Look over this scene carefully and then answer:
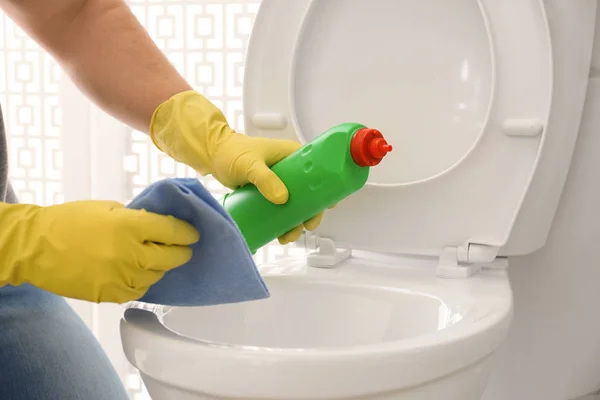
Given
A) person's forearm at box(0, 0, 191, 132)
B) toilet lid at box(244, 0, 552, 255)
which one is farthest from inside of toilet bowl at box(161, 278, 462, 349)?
person's forearm at box(0, 0, 191, 132)

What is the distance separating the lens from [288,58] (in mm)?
878

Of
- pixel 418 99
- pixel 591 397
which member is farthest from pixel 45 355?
pixel 591 397

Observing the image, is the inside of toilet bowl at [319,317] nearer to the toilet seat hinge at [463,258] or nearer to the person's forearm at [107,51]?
the toilet seat hinge at [463,258]

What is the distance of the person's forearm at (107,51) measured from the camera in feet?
2.58

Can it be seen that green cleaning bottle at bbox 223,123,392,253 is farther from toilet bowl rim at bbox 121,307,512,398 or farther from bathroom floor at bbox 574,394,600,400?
bathroom floor at bbox 574,394,600,400

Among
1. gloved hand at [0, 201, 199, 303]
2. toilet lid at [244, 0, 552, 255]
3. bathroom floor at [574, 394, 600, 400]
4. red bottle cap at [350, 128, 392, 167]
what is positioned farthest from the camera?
bathroom floor at [574, 394, 600, 400]

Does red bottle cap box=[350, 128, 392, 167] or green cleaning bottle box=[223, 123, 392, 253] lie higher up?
red bottle cap box=[350, 128, 392, 167]

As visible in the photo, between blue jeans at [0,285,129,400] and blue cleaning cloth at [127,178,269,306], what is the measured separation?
0.23 metres

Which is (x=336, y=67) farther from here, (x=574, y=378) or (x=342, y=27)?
(x=574, y=378)

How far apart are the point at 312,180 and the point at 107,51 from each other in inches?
11.1

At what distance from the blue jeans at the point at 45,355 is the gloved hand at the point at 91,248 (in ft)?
0.73

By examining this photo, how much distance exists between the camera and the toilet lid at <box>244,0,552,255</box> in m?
0.78

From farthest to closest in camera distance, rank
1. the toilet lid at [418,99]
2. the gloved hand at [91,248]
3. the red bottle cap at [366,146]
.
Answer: the toilet lid at [418,99], the red bottle cap at [366,146], the gloved hand at [91,248]

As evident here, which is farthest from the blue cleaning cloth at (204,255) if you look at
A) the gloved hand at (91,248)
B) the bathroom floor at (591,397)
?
the bathroom floor at (591,397)
